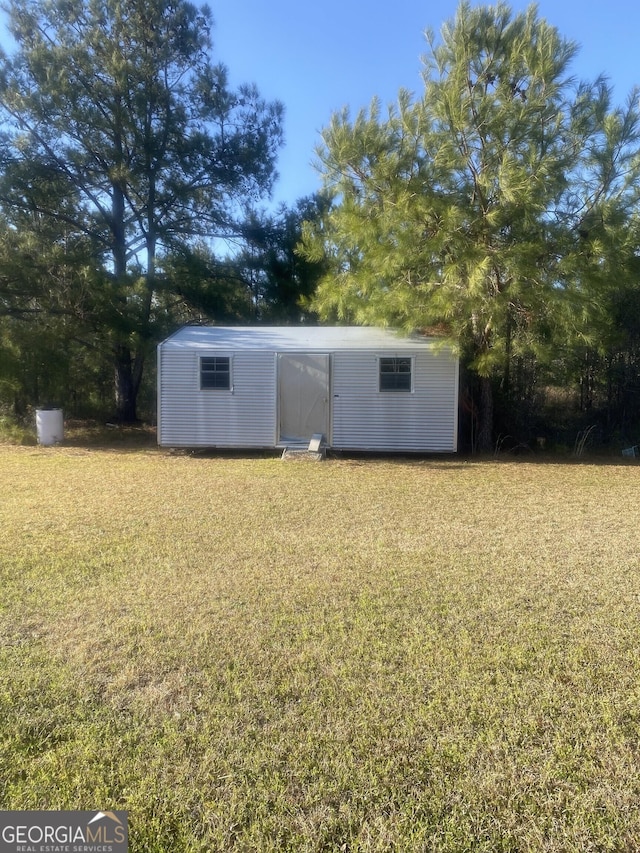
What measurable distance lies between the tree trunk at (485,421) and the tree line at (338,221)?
42 mm

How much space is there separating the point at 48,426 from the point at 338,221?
7781mm

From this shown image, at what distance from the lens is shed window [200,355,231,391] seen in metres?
11.5

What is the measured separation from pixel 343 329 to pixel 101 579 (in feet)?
29.8

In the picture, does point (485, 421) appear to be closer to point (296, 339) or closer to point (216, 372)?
point (296, 339)

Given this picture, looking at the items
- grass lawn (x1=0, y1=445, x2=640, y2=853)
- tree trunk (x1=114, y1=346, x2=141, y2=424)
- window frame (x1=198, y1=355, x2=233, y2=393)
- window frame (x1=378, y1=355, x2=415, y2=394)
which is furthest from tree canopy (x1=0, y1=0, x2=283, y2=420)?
grass lawn (x1=0, y1=445, x2=640, y2=853)

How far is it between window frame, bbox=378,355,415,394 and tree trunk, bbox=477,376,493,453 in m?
1.70

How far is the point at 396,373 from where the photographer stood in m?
11.1

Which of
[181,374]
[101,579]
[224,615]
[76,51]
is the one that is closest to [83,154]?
[76,51]

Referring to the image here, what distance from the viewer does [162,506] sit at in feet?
22.4

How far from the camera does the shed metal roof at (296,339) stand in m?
11.1

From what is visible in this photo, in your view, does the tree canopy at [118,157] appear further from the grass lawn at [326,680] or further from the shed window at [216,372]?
the grass lawn at [326,680]

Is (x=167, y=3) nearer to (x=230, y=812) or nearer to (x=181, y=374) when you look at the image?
(x=181, y=374)

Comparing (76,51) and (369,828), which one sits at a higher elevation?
(76,51)

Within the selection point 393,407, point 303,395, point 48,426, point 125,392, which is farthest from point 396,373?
point 125,392
